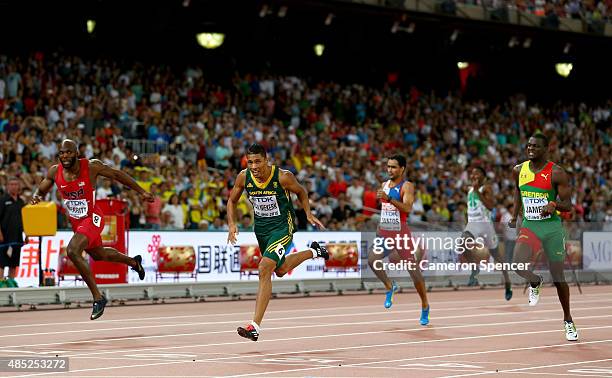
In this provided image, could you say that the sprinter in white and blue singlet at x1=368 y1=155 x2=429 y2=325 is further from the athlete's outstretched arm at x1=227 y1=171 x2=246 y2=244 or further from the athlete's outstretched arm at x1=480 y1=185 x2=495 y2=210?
the athlete's outstretched arm at x1=480 y1=185 x2=495 y2=210

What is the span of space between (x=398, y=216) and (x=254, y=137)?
586 inches

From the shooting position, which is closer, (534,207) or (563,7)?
(534,207)

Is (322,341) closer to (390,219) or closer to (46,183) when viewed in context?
(46,183)

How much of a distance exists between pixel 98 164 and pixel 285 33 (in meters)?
28.8

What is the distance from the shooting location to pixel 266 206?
1402 cm

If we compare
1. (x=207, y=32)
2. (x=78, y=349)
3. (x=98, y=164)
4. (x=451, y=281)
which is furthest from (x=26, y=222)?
(x=207, y=32)

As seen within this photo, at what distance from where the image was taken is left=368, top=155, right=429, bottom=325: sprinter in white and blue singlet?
16.7 metres

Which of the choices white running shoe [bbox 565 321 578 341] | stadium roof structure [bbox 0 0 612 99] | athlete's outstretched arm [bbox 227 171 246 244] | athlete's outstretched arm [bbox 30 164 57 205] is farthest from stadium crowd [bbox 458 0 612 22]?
athlete's outstretched arm [bbox 227 171 246 244]

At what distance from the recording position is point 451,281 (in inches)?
1118

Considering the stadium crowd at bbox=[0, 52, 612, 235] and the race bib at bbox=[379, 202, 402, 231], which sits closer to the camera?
the race bib at bbox=[379, 202, 402, 231]

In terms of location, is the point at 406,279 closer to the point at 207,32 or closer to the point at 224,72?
the point at 207,32

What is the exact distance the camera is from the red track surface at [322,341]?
37.4 feet

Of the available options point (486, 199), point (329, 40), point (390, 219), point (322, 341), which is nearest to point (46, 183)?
point (322, 341)

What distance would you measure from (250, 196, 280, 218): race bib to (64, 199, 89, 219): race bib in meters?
2.86
